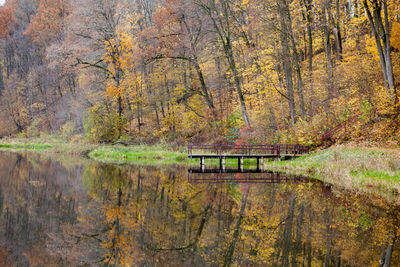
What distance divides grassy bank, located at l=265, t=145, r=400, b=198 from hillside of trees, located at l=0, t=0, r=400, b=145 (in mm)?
2073

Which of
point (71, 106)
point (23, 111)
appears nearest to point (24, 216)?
point (71, 106)

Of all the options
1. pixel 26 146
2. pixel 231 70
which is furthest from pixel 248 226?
pixel 26 146

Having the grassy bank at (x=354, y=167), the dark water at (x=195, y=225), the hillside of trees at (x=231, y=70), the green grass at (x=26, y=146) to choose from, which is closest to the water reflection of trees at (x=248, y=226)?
the dark water at (x=195, y=225)

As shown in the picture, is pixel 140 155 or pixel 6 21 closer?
pixel 140 155

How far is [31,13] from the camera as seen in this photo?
182ft

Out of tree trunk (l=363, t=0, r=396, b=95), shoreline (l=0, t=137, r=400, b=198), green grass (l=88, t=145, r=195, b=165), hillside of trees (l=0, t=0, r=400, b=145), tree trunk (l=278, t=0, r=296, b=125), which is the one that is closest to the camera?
shoreline (l=0, t=137, r=400, b=198)

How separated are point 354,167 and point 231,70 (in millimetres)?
15769

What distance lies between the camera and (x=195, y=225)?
29.8 ft

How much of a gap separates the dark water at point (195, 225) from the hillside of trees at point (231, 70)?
29.9 feet

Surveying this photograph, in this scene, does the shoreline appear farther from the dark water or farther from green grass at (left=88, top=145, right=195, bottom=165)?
the dark water

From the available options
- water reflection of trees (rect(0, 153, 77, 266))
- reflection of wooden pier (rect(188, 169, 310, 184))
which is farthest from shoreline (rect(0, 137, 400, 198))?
water reflection of trees (rect(0, 153, 77, 266))

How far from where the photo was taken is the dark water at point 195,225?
6.94 m

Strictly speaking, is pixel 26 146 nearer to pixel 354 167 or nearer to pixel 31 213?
pixel 31 213

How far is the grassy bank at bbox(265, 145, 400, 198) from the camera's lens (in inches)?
526
